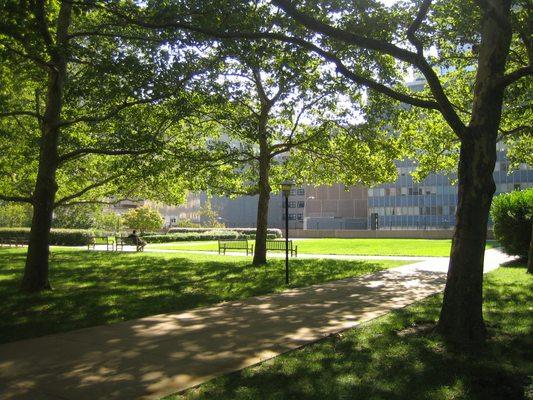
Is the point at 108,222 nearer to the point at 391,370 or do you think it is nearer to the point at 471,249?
the point at 471,249

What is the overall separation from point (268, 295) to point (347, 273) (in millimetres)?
5386

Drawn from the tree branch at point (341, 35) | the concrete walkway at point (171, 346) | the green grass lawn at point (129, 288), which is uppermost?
the tree branch at point (341, 35)

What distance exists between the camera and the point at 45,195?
1241 centimetres

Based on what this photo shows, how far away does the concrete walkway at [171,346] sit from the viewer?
5293mm

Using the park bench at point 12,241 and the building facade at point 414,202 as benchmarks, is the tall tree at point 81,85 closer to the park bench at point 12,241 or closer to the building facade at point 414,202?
the park bench at point 12,241

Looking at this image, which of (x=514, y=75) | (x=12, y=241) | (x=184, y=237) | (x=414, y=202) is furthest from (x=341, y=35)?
(x=414, y=202)

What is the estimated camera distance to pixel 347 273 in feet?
54.6

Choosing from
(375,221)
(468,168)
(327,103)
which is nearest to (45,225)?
(468,168)

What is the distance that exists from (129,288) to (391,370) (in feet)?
29.7

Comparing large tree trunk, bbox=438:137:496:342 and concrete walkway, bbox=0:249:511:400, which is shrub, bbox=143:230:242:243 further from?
large tree trunk, bbox=438:137:496:342

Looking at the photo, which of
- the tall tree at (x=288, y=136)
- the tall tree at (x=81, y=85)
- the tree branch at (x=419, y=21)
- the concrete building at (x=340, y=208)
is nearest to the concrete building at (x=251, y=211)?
the concrete building at (x=340, y=208)

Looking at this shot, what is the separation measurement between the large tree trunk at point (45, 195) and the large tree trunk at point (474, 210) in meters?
9.22

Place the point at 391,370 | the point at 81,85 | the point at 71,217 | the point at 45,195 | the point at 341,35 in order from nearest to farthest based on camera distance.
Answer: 1. the point at 391,370
2. the point at 341,35
3. the point at 45,195
4. the point at 81,85
5. the point at 71,217

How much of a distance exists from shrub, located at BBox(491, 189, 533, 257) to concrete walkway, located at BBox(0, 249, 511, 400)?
9.42 metres
